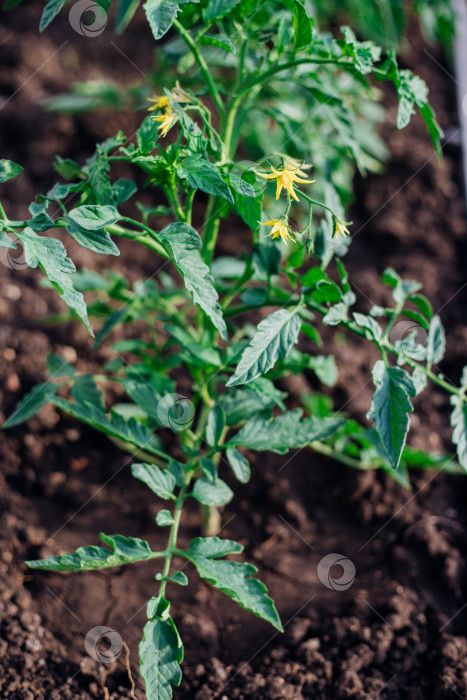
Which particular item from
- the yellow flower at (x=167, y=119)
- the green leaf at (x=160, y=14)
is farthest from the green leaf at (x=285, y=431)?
the green leaf at (x=160, y=14)

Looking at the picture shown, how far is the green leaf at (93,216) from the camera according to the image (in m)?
1.04

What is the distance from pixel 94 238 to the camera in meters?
1.07

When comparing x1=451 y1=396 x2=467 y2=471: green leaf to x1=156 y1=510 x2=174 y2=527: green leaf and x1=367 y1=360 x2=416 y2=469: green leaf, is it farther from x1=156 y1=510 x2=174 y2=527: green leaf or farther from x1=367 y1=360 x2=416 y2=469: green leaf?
x1=156 y1=510 x2=174 y2=527: green leaf

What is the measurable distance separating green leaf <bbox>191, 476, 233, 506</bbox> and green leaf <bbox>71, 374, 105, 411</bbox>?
12.4 inches

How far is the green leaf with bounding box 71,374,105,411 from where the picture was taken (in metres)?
1.48

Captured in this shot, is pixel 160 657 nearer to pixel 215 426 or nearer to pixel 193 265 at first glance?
pixel 215 426

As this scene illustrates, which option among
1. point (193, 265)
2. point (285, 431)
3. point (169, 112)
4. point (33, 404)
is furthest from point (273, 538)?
point (169, 112)

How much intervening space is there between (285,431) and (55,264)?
58 centimetres

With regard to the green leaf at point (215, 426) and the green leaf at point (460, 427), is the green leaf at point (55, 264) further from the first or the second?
the green leaf at point (460, 427)

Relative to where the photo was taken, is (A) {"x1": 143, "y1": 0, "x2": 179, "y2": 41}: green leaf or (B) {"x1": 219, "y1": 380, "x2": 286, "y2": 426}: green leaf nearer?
(A) {"x1": 143, "y1": 0, "x2": 179, "y2": 41}: green leaf

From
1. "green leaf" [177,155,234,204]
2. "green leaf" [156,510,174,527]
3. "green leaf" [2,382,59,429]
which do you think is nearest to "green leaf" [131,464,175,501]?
"green leaf" [156,510,174,527]

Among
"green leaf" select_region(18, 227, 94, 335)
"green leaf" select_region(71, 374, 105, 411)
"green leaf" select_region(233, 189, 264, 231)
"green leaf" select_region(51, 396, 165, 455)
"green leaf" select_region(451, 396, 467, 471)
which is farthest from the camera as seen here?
"green leaf" select_region(71, 374, 105, 411)

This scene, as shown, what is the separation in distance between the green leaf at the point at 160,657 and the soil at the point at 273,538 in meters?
0.27

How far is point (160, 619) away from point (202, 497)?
0.23m
